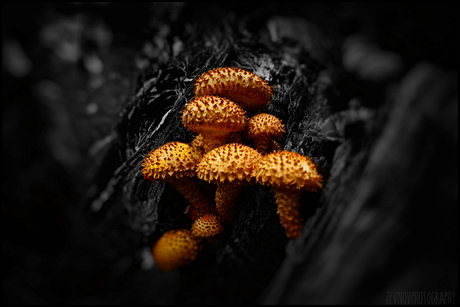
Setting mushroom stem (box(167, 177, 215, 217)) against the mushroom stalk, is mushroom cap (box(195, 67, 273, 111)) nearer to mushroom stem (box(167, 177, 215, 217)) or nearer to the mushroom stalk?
the mushroom stalk

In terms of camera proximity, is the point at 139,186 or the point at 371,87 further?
the point at 139,186

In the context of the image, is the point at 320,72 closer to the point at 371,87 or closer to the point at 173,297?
the point at 371,87

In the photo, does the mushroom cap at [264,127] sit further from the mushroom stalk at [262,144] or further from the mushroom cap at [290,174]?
the mushroom cap at [290,174]

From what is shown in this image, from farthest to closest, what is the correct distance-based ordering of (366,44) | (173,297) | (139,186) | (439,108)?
(139,186)
(173,297)
(366,44)
(439,108)

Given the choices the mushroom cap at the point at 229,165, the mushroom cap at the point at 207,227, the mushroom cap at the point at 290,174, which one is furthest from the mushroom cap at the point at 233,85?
the mushroom cap at the point at 207,227

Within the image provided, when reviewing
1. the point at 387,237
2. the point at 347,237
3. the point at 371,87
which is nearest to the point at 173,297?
the point at 347,237
